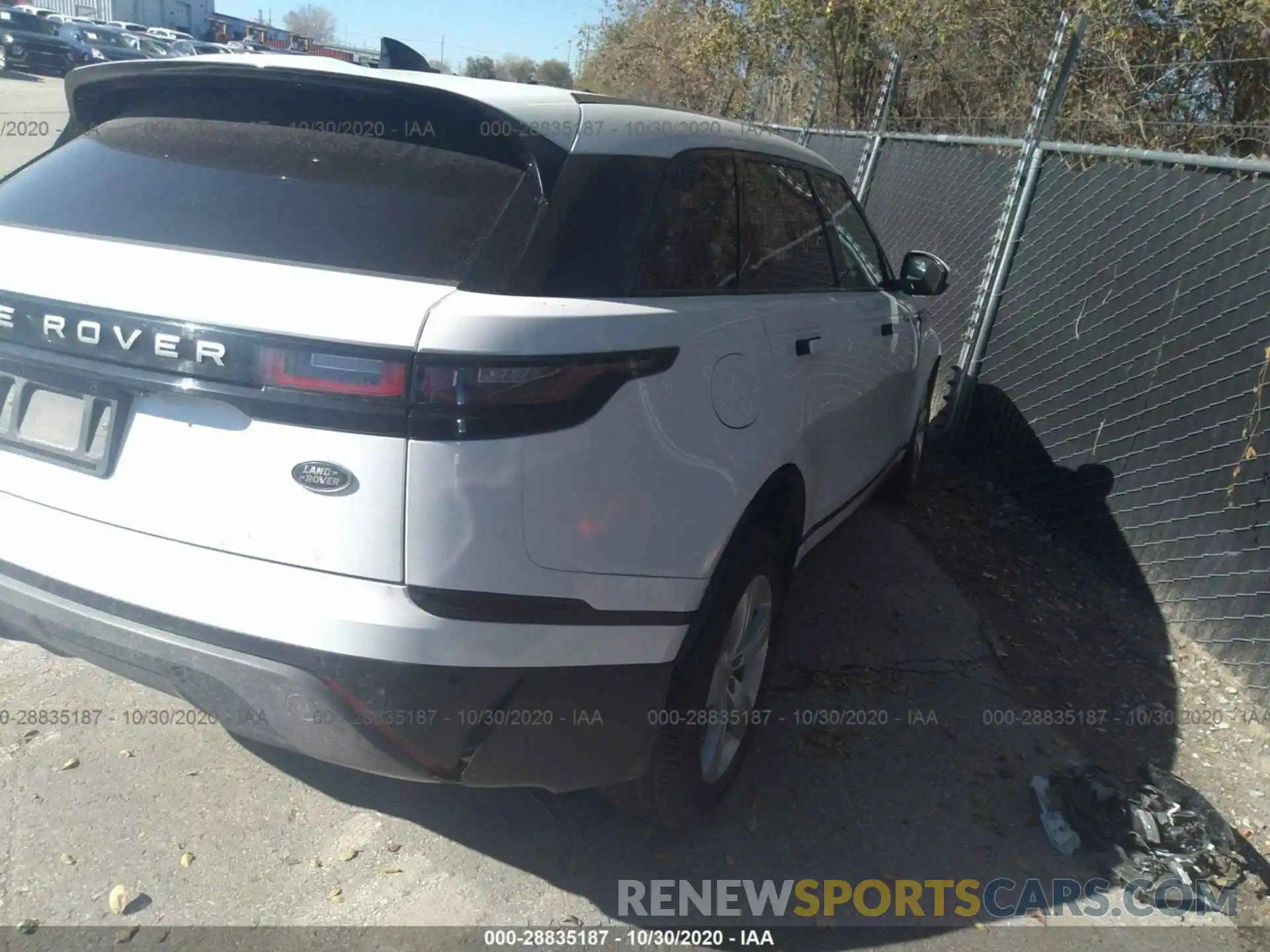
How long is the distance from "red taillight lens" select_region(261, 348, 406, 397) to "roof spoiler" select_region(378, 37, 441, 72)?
1232 mm

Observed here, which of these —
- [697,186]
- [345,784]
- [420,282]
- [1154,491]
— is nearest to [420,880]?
[345,784]

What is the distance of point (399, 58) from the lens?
9.91ft

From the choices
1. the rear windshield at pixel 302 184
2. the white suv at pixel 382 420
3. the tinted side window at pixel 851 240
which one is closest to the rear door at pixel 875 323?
the tinted side window at pixel 851 240

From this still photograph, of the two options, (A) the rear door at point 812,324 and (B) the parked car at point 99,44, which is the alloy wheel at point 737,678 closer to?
(A) the rear door at point 812,324

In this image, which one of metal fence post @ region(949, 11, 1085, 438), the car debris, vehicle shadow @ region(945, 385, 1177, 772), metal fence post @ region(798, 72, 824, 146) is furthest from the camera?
metal fence post @ region(798, 72, 824, 146)

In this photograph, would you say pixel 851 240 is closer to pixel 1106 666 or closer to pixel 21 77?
pixel 1106 666

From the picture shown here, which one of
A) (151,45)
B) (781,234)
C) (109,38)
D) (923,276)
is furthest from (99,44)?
(781,234)

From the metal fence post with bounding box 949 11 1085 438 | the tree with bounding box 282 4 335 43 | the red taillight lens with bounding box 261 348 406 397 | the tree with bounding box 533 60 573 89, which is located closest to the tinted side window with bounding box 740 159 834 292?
the red taillight lens with bounding box 261 348 406 397

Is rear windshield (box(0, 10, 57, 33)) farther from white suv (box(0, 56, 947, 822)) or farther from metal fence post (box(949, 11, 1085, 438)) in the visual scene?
white suv (box(0, 56, 947, 822))

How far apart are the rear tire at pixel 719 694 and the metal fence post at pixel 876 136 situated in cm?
629

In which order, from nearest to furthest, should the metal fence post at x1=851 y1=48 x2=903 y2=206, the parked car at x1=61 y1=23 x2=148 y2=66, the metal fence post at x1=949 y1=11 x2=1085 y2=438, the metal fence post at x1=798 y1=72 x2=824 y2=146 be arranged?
the metal fence post at x1=949 y1=11 x2=1085 y2=438 → the metal fence post at x1=851 y1=48 x2=903 y2=206 → the metal fence post at x1=798 y1=72 x2=824 y2=146 → the parked car at x1=61 y1=23 x2=148 y2=66

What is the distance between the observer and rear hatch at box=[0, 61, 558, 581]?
207 centimetres

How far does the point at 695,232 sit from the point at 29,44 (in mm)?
36098

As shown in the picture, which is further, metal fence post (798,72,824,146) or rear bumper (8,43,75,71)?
rear bumper (8,43,75,71)
